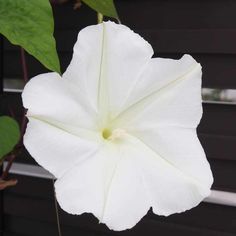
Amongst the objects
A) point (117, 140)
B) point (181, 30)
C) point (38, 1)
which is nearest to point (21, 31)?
point (38, 1)

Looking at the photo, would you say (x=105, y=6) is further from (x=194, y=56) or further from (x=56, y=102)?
(x=194, y=56)

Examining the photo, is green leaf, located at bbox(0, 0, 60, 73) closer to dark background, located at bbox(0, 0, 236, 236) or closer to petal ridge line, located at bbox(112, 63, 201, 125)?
petal ridge line, located at bbox(112, 63, 201, 125)

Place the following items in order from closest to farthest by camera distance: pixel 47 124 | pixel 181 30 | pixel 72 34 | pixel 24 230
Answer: pixel 47 124 < pixel 181 30 < pixel 72 34 < pixel 24 230

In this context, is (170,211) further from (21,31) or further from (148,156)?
(21,31)

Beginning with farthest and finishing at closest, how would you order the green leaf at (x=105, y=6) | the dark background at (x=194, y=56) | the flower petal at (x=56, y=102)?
1. the dark background at (x=194, y=56)
2. the green leaf at (x=105, y=6)
3. the flower petal at (x=56, y=102)

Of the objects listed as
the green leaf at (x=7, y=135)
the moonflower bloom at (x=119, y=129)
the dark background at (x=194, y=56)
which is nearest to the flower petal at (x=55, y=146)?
the moonflower bloom at (x=119, y=129)

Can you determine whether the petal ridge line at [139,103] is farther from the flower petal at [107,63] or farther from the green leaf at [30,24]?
the green leaf at [30,24]

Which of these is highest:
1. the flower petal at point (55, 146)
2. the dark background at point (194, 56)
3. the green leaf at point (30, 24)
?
the green leaf at point (30, 24)
